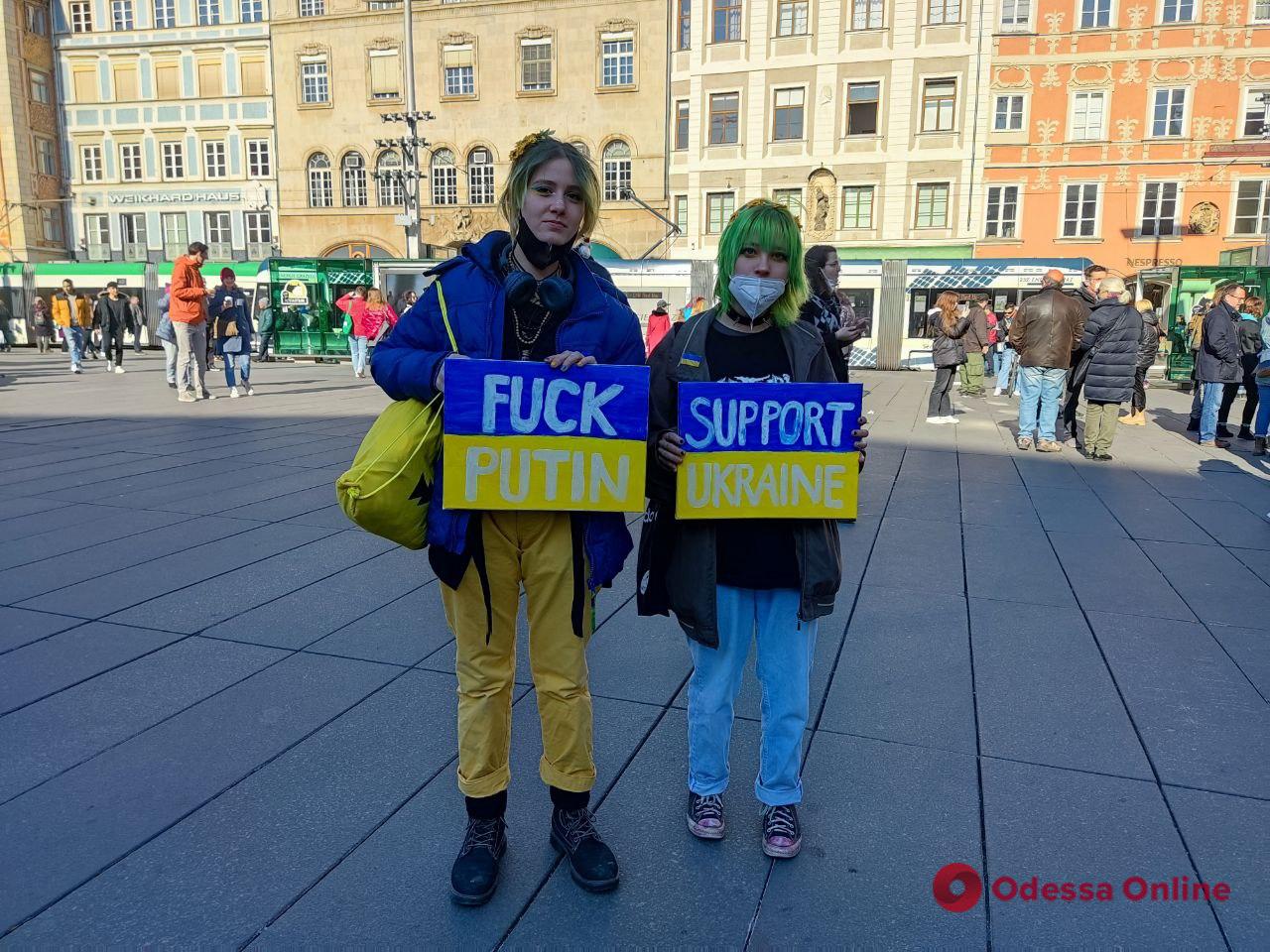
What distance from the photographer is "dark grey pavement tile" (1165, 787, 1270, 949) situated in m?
2.17

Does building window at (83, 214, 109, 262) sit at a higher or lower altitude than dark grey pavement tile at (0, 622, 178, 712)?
higher

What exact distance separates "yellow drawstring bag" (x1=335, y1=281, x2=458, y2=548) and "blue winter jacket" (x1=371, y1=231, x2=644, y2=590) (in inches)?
1.2

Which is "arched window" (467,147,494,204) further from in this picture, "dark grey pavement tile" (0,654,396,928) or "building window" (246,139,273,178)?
"dark grey pavement tile" (0,654,396,928)

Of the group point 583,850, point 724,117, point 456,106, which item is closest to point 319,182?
point 456,106

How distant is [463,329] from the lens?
2186 mm

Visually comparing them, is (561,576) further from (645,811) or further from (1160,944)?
(1160,944)

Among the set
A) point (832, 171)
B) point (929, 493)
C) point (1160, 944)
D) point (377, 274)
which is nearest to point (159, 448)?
point (929, 493)

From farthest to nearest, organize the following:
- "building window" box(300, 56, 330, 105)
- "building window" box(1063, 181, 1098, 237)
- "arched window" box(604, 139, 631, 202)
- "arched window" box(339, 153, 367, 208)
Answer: "building window" box(300, 56, 330, 105) < "arched window" box(339, 153, 367, 208) < "arched window" box(604, 139, 631, 202) < "building window" box(1063, 181, 1098, 237)

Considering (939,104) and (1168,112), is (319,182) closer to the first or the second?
(939,104)

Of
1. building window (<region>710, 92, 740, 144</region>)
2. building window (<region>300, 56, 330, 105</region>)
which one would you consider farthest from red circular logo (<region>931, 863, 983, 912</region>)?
building window (<region>300, 56, 330, 105</region>)

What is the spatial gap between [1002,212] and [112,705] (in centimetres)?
3111

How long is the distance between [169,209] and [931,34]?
31.8m

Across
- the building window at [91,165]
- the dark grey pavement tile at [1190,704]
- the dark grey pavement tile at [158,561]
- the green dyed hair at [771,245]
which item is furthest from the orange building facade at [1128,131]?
the building window at [91,165]

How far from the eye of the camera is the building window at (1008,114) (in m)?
28.9
